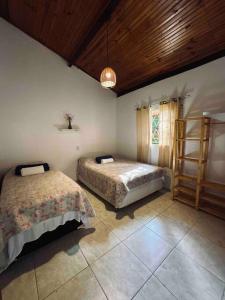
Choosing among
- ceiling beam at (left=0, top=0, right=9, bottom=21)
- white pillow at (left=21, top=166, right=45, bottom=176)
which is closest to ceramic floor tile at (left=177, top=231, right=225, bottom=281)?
white pillow at (left=21, top=166, right=45, bottom=176)

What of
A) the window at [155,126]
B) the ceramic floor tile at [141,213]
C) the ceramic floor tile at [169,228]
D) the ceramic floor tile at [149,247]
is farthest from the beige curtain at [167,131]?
the ceramic floor tile at [149,247]

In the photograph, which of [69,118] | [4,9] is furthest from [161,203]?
[4,9]

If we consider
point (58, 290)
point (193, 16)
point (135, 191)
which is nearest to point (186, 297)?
point (58, 290)

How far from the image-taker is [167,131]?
3123mm

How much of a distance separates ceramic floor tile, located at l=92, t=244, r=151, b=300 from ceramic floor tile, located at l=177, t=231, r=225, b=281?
0.61m

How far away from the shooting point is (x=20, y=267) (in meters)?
1.51

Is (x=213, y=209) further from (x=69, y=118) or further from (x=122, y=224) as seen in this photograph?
(x=69, y=118)

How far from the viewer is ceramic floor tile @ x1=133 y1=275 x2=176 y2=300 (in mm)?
1221

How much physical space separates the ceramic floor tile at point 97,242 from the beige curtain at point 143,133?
83.5 inches

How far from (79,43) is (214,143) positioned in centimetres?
325

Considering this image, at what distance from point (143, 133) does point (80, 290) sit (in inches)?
123

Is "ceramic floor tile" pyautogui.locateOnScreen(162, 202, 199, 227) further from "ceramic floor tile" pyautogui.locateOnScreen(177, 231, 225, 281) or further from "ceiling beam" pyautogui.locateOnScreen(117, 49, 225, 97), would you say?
"ceiling beam" pyautogui.locateOnScreen(117, 49, 225, 97)

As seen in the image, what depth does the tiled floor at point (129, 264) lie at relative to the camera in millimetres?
1267

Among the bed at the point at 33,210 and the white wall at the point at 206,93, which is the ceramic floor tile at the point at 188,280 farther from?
the white wall at the point at 206,93
